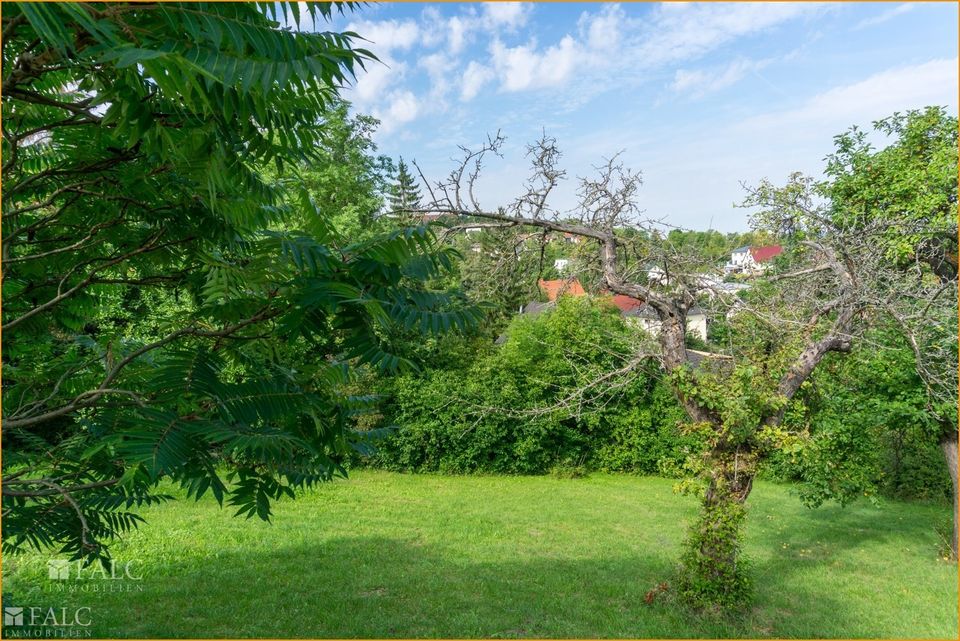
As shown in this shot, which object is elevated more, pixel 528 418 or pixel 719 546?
pixel 528 418

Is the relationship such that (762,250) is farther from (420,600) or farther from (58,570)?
(58,570)

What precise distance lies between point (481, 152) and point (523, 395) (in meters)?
11.6

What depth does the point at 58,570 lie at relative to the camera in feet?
24.2

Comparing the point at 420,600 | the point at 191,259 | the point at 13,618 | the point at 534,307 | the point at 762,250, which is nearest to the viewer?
the point at 191,259

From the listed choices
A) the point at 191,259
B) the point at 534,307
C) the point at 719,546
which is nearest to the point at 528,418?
the point at 719,546

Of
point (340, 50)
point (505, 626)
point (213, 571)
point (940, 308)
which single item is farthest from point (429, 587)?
point (340, 50)

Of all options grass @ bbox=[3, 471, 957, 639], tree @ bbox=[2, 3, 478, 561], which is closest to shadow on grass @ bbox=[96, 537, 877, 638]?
grass @ bbox=[3, 471, 957, 639]

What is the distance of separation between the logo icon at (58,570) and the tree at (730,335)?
247 inches

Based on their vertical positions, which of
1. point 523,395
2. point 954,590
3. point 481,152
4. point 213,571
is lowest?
point 954,590

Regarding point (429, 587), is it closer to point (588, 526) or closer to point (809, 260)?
point (588, 526)

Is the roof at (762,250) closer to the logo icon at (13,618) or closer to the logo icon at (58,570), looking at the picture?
the logo icon at (13,618)

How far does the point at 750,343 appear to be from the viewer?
274 inches

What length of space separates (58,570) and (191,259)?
6.75 m

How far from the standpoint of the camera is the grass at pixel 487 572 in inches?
258
